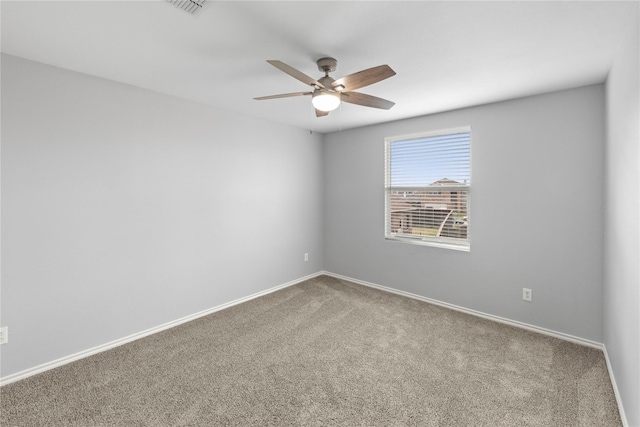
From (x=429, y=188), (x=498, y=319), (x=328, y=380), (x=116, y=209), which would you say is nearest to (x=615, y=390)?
(x=498, y=319)

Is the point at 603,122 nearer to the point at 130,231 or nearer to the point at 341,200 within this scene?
the point at 341,200

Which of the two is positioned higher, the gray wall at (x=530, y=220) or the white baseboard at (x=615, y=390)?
the gray wall at (x=530, y=220)

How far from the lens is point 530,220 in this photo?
9.58 ft

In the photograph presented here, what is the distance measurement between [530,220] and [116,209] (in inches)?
156

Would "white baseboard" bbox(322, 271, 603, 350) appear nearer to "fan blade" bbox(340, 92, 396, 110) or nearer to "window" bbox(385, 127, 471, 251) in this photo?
"window" bbox(385, 127, 471, 251)

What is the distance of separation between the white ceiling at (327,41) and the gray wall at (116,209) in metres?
0.31

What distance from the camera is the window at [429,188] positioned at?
3.44 metres

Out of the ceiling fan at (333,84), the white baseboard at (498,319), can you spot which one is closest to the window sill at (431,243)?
the white baseboard at (498,319)

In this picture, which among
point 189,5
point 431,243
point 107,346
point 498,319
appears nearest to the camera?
point 189,5

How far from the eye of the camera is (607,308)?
2406mm

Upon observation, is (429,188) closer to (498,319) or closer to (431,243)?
(431,243)

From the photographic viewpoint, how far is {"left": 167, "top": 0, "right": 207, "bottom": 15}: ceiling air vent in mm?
1519

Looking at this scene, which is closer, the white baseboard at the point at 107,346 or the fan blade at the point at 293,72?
the fan blade at the point at 293,72

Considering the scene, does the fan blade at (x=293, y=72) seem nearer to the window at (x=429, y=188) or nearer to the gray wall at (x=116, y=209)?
the gray wall at (x=116, y=209)
